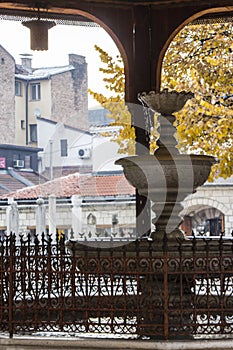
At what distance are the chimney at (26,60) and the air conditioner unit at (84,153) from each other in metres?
10.2

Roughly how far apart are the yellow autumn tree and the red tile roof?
9.07 meters

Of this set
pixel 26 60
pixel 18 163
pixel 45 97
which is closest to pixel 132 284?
pixel 18 163

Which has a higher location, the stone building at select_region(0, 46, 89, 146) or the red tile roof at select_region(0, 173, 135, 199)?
the stone building at select_region(0, 46, 89, 146)

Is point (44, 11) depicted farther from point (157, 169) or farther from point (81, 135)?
point (81, 135)

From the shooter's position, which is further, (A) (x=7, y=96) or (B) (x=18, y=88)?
(B) (x=18, y=88)

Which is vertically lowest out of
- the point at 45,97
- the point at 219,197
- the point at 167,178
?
the point at 167,178

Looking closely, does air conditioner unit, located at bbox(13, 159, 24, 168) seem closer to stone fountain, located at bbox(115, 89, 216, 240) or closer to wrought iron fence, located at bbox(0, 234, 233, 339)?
stone fountain, located at bbox(115, 89, 216, 240)

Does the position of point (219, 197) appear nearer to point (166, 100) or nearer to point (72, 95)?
point (72, 95)

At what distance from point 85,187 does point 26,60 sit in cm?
1603

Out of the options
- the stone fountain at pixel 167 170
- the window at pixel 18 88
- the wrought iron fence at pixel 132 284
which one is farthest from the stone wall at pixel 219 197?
the wrought iron fence at pixel 132 284

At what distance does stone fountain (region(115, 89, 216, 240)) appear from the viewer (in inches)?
300

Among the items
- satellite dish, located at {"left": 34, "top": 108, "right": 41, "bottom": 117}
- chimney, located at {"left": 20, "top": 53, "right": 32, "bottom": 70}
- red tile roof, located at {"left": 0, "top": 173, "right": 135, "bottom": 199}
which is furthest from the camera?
chimney, located at {"left": 20, "top": 53, "right": 32, "bottom": 70}

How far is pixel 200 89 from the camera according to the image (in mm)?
16234

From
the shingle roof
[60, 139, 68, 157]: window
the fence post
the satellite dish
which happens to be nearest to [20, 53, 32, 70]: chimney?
the shingle roof
